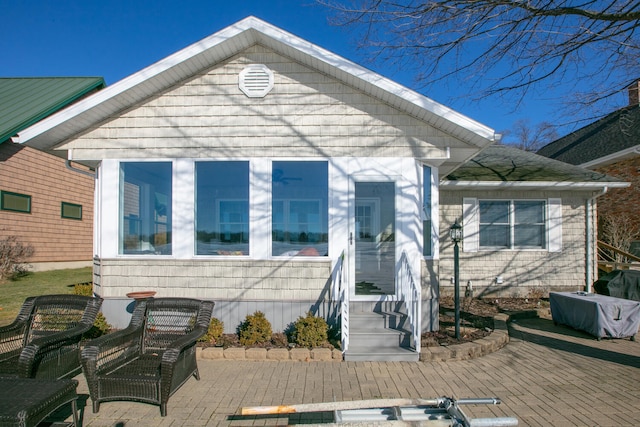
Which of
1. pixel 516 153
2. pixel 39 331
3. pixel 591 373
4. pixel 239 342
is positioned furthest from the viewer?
pixel 516 153

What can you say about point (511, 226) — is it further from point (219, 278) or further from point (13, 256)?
point (13, 256)

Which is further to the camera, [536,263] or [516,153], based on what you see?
[516,153]

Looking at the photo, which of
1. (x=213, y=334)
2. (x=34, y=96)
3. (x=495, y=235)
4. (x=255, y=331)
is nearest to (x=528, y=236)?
(x=495, y=235)

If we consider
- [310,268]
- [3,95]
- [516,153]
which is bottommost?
[310,268]

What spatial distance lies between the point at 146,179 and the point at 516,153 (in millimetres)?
10706

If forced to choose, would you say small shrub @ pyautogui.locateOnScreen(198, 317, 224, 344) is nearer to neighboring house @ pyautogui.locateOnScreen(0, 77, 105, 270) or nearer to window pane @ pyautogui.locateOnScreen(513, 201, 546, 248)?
window pane @ pyautogui.locateOnScreen(513, 201, 546, 248)

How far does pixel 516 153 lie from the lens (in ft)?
40.7

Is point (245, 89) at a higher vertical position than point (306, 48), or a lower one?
lower

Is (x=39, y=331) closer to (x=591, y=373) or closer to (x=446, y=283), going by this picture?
(x=591, y=373)

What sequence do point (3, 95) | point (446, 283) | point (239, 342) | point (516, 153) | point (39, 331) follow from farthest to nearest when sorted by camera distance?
1. point (3, 95)
2. point (516, 153)
3. point (446, 283)
4. point (239, 342)
5. point (39, 331)

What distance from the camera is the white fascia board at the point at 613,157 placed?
1266 centimetres

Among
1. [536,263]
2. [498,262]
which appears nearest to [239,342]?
[498,262]

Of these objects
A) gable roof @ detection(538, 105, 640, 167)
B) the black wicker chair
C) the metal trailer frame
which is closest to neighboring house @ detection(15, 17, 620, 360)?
the black wicker chair

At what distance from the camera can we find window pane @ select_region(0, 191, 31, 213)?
11766 millimetres
